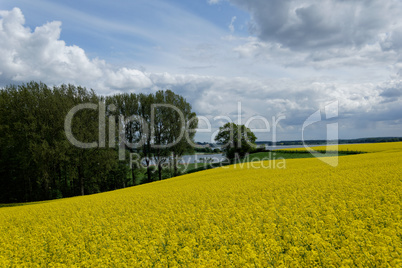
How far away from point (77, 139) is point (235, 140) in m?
38.9

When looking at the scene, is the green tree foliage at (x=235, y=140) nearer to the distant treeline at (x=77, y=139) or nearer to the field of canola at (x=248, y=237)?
the distant treeline at (x=77, y=139)

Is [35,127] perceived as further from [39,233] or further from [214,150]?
[214,150]

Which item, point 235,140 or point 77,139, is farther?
point 235,140

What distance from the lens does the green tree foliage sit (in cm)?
6038

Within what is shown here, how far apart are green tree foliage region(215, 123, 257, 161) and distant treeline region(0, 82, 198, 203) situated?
18.5 meters

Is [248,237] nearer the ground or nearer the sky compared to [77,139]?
nearer the ground

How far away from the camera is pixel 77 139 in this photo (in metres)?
30.6

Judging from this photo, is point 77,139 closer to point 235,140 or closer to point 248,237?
point 248,237

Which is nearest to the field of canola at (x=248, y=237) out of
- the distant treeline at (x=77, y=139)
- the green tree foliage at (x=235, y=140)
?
the distant treeline at (x=77, y=139)

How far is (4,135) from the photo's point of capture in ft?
97.4

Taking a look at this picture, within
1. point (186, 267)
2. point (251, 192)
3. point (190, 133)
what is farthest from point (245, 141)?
point (186, 267)

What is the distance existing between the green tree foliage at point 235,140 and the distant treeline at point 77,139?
60.8 feet

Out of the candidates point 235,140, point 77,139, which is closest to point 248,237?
point 77,139

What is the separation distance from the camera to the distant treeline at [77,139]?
2928 cm
